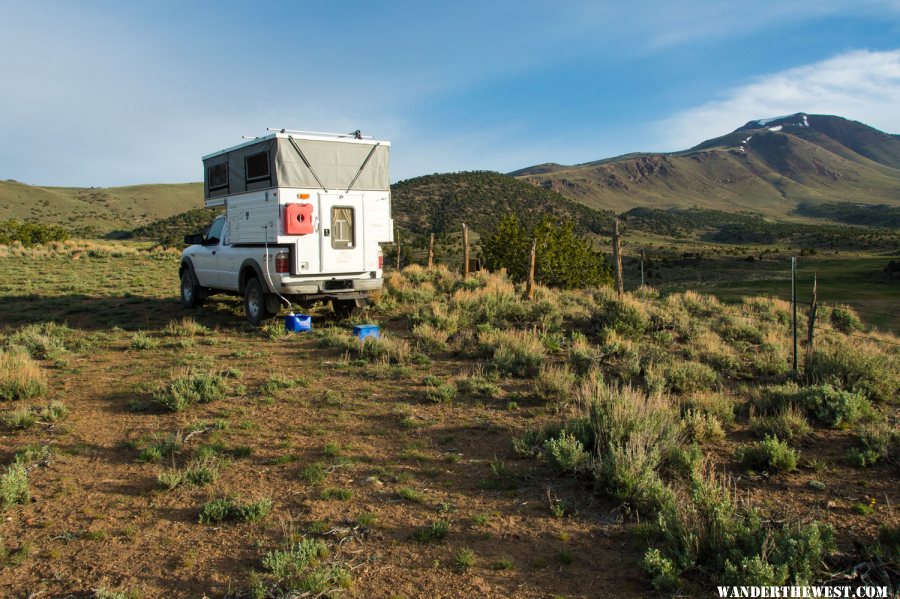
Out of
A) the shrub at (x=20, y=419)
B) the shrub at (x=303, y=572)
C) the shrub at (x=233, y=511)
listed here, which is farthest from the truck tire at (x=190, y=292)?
the shrub at (x=303, y=572)

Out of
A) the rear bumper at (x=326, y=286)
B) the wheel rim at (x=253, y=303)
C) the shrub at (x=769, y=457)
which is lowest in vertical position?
the shrub at (x=769, y=457)

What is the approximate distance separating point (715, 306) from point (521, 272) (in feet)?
51.6

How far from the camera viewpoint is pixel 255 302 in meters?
11.3

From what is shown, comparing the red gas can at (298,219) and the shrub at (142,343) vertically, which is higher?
the red gas can at (298,219)

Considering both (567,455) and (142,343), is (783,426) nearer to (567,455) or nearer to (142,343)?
(567,455)

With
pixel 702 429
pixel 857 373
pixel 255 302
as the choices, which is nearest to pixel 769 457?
pixel 702 429

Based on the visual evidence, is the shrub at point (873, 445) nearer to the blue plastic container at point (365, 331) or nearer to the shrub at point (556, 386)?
the shrub at point (556, 386)

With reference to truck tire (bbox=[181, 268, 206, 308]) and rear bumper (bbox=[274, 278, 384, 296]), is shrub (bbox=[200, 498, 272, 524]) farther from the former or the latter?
truck tire (bbox=[181, 268, 206, 308])

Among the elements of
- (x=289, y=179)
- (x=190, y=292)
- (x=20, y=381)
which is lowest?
(x=20, y=381)

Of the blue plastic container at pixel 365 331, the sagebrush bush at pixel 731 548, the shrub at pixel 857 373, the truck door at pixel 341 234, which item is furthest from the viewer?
the truck door at pixel 341 234

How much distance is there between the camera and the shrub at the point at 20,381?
708 centimetres

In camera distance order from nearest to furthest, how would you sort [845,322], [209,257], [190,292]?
[209,257], [190,292], [845,322]

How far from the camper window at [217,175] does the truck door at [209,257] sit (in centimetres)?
71

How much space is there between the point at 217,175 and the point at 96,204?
104 m
